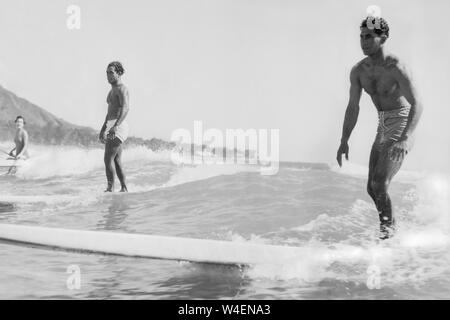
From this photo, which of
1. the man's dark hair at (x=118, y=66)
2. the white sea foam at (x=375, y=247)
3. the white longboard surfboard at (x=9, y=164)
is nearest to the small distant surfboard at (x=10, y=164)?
the white longboard surfboard at (x=9, y=164)

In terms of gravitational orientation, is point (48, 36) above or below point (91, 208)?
above

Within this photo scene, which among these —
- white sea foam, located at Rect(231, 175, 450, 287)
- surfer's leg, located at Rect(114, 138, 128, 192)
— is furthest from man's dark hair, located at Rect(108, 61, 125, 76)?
white sea foam, located at Rect(231, 175, 450, 287)

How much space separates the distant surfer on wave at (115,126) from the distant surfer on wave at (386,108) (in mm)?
1422

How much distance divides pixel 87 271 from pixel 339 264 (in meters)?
1.05

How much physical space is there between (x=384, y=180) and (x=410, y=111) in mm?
311

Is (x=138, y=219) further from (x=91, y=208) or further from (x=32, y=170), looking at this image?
(x=32, y=170)

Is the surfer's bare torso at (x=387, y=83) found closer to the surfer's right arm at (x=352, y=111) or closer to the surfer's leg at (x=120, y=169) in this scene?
the surfer's right arm at (x=352, y=111)

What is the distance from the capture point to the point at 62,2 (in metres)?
3.15

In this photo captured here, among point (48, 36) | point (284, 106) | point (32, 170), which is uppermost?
point (48, 36)

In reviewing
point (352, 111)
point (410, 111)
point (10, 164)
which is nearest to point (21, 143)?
point (10, 164)

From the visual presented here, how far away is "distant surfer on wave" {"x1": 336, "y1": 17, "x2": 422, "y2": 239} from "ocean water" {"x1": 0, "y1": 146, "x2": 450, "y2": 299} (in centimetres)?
28

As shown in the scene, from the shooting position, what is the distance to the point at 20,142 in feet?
11.5
